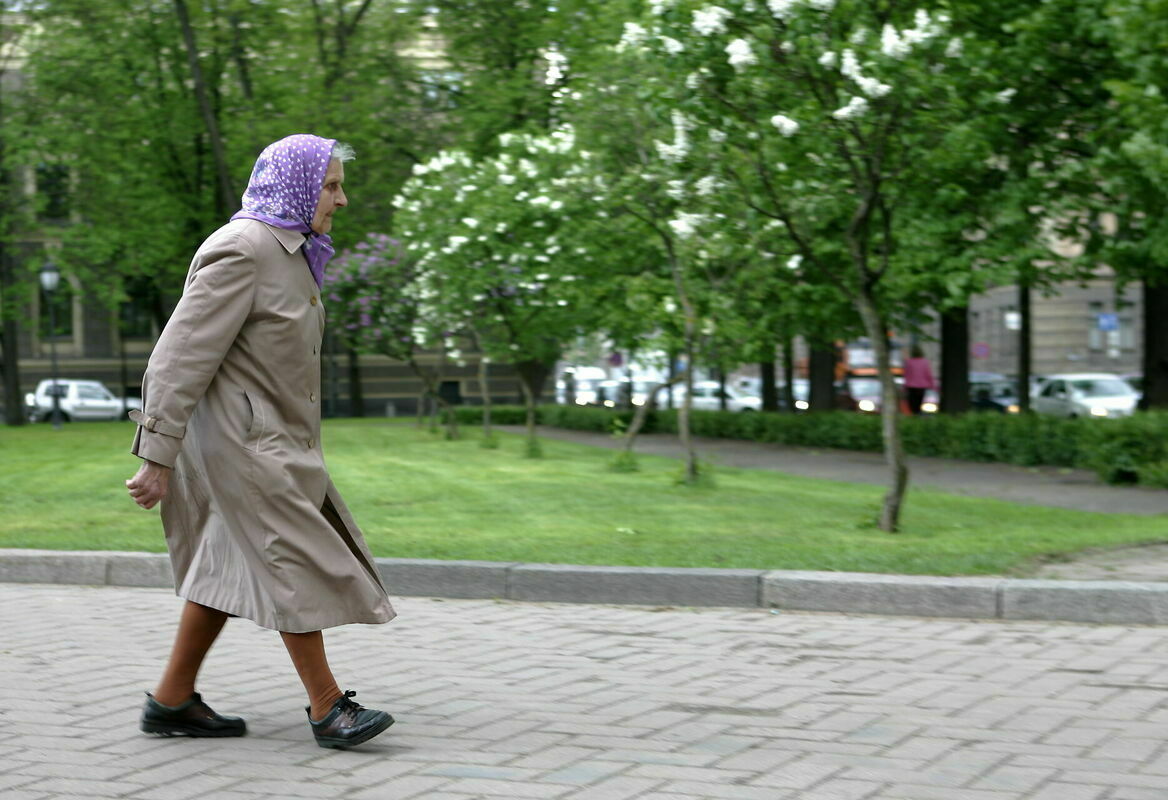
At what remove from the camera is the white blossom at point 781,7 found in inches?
384

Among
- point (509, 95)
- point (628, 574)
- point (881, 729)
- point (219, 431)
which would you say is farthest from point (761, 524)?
point (509, 95)

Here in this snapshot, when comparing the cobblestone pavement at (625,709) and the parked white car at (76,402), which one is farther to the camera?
the parked white car at (76,402)

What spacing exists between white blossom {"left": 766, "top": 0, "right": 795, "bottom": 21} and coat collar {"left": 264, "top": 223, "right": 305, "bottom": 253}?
5905 millimetres

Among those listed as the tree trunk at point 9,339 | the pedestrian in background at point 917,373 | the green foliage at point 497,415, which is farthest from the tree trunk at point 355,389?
the pedestrian in background at point 917,373

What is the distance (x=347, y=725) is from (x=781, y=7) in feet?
21.7

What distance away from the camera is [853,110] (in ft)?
31.1

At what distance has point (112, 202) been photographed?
34000mm

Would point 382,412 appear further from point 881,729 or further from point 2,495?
point 881,729

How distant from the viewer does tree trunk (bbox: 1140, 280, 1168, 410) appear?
20.0 metres

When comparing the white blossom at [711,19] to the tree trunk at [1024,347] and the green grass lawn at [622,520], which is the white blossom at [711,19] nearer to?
the green grass lawn at [622,520]

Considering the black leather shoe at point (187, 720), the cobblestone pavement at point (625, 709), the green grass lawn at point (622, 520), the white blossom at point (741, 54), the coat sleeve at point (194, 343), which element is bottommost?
the cobblestone pavement at point (625, 709)

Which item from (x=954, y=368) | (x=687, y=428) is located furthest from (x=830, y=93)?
(x=954, y=368)

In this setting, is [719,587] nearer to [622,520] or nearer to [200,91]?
[622,520]

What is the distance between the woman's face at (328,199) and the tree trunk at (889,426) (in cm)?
583
